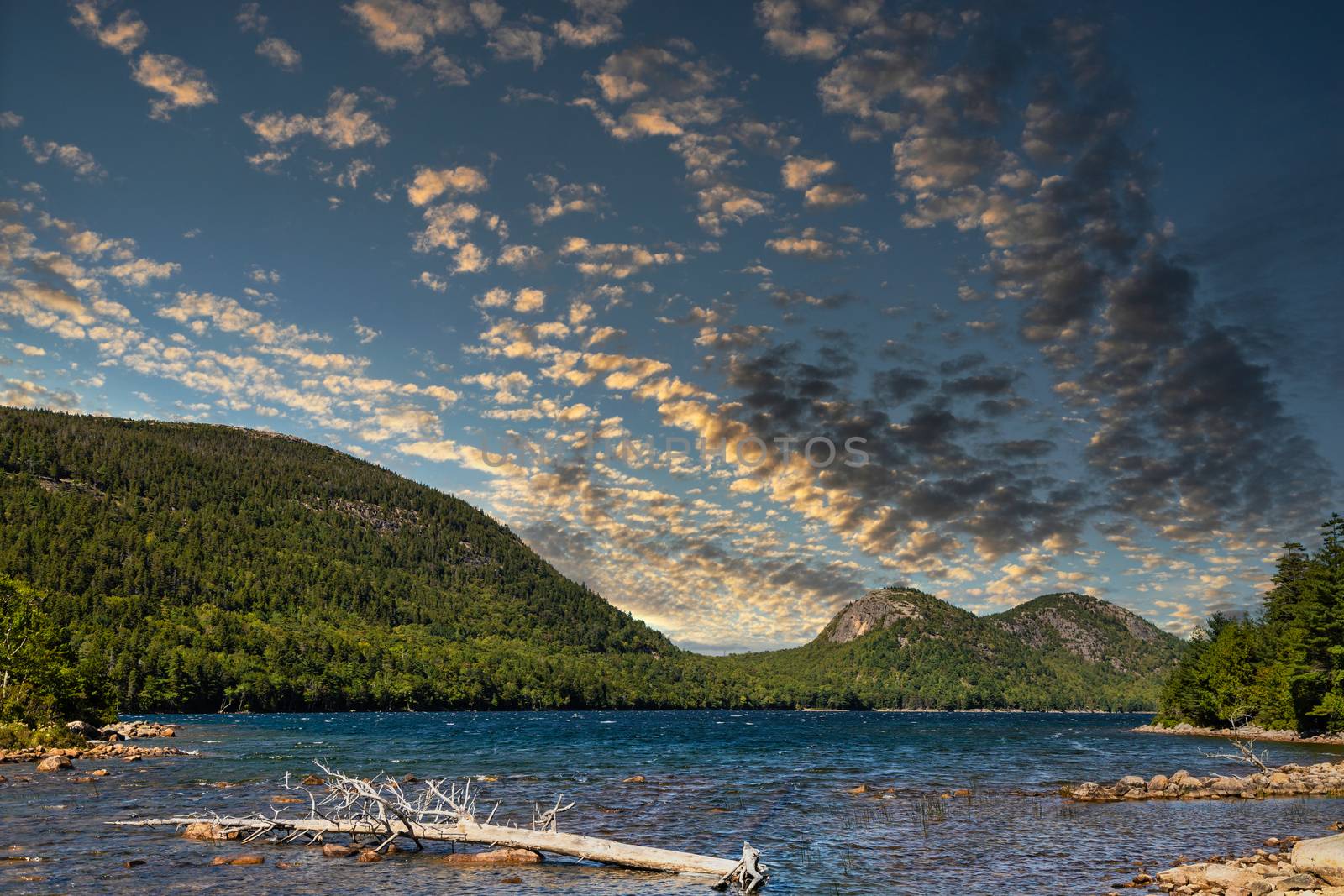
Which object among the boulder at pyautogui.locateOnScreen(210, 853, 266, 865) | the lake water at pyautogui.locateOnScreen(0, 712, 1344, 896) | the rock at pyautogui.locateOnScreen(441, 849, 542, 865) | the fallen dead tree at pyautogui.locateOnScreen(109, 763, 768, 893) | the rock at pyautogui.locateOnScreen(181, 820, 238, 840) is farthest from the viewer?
the rock at pyautogui.locateOnScreen(181, 820, 238, 840)

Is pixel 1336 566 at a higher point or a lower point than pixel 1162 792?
higher

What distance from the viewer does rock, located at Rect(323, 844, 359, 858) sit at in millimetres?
24719

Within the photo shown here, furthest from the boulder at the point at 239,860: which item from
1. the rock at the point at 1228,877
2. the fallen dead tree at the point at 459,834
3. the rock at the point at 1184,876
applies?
the rock at the point at 1228,877

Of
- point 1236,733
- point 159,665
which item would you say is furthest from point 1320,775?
point 159,665

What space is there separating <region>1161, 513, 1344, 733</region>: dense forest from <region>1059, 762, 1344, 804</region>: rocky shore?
33.1 meters

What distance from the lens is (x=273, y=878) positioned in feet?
71.2

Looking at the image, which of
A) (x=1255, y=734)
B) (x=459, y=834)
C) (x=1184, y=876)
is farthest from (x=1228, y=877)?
(x=1255, y=734)

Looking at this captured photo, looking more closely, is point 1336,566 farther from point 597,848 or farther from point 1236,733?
point 597,848

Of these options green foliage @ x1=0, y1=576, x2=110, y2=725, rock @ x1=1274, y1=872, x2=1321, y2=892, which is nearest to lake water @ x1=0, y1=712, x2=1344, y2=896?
rock @ x1=1274, y1=872, x2=1321, y2=892

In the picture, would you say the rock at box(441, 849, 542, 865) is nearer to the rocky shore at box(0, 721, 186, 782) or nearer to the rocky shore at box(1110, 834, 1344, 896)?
the rocky shore at box(1110, 834, 1344, 896)

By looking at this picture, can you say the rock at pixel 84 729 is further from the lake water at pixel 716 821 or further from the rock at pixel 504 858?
the rock at pixel 504 858

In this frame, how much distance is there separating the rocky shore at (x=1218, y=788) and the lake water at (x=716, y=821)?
6.85 ft

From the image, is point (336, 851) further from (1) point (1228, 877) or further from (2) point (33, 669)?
(2) point (33, 669)

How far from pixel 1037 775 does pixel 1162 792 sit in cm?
1439
